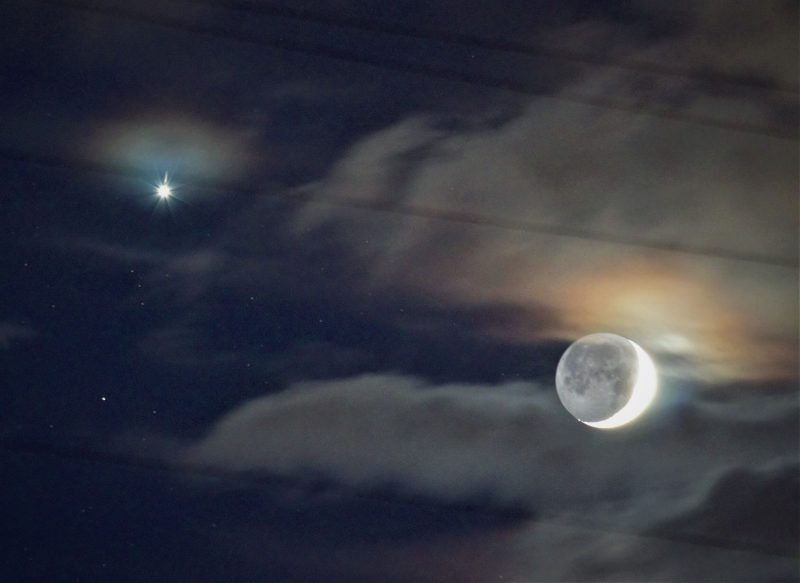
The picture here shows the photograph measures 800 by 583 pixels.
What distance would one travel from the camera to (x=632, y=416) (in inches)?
151

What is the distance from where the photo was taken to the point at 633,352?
151 inches

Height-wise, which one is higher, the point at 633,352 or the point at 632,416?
the point at 633,352

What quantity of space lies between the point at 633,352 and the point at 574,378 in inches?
12.7

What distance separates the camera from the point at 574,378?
3820 mm

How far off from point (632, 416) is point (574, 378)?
345 millimetres

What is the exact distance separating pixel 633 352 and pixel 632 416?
32cm
